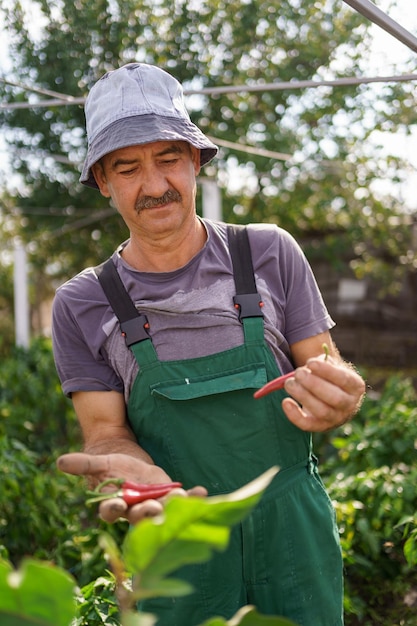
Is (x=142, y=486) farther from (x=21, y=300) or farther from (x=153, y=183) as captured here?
(x=21, y=300)

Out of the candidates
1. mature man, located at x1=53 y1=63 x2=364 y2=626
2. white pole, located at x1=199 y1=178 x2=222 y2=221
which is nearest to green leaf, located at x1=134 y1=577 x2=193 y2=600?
mature man, located at x1=53 y1=63 x2=364 y2=626

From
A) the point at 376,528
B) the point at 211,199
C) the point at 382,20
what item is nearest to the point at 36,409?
the point at 211,199

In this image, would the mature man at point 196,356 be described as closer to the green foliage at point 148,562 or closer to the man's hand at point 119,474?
the man's hand at point 119,474

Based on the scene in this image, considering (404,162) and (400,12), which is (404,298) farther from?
(400,12)

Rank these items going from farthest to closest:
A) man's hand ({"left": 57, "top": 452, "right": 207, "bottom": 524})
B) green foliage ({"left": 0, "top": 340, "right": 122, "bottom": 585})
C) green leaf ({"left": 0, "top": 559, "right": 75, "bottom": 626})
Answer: green foliage ({"left": 0, "top": 340, "right": 122, "bottom": 585})
man's hand ({"left": 57, "top": 452, "right": 207, "bottom": 524})
green leaf ({"left": 0, "top": 559, "right": 75, "bottom": 626})

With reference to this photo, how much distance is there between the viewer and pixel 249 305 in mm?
1943

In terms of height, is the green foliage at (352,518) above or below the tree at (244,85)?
below

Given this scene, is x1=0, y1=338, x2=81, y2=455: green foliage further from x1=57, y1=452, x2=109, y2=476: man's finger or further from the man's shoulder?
x1=57, y1=452, x2=109, y2=476: man's finger

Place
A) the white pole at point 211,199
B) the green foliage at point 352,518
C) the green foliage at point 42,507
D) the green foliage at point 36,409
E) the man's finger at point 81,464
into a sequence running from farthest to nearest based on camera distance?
the white pole at point 211,199 → the green foliage at point 36,409 → the green foliage at point 42,507 → the green foliage at point 352,518 → the man's finger at point 81,464

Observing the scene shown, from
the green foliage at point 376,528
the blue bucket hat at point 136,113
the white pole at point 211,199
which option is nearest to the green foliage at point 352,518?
the green foliage at point 376,528

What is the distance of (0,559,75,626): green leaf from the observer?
799mm

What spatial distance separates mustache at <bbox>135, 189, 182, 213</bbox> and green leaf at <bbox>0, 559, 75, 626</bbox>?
1.21 meters

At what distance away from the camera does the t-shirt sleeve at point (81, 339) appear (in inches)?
78.8

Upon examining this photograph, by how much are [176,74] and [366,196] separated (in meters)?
2.06
